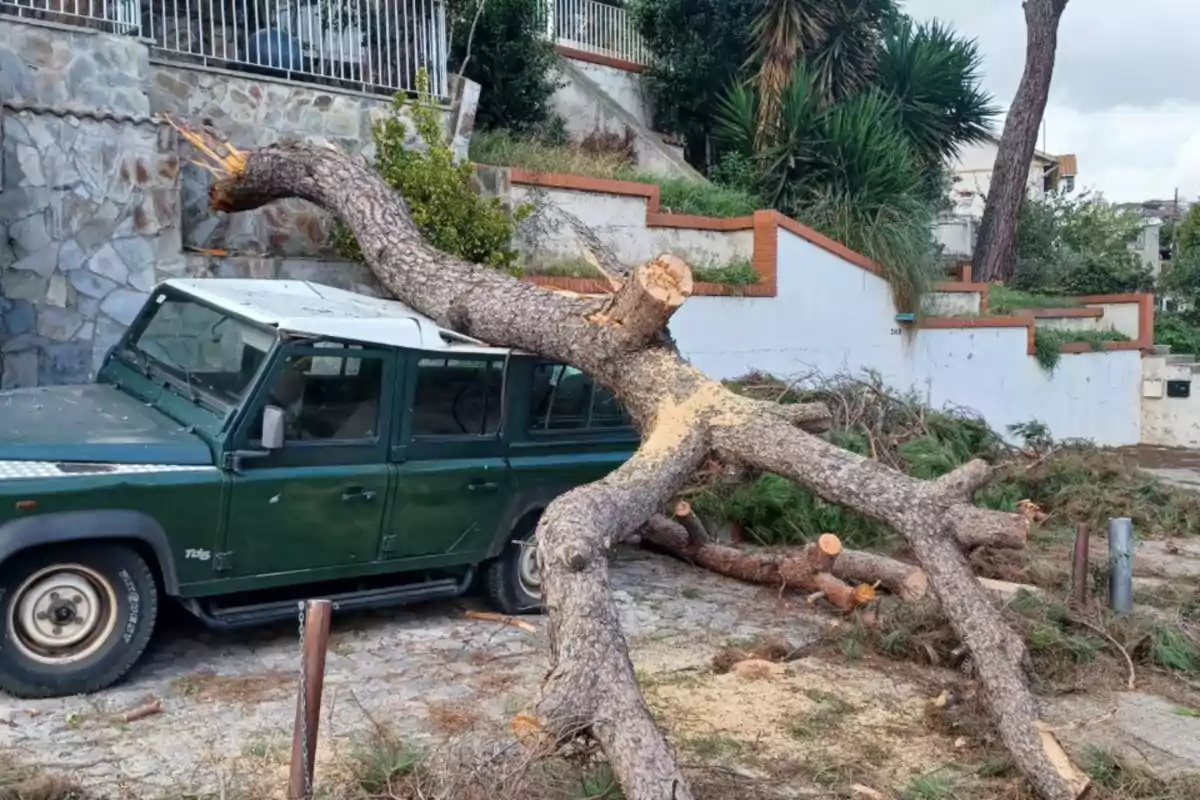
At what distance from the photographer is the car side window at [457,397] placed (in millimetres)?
6504

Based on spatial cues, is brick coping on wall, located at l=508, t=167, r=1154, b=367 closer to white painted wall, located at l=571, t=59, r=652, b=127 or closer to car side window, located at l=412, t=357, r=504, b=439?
car side window, located at l=412, t=357, r=504, b=439

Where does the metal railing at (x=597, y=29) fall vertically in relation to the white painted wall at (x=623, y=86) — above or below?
above

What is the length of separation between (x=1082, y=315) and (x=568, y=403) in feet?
44.5

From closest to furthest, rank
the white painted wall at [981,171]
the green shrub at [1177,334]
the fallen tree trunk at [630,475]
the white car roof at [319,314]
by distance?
the fallen tree trunk at [630,475]
the white car roof at [319,314]
the green shrub at [1177,334]
the white painted wall at [981,171]

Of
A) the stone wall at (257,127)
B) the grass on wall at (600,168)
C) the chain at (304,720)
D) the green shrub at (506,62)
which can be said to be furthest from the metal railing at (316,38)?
the chain at (304,720)

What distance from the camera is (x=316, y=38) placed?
10.6 m

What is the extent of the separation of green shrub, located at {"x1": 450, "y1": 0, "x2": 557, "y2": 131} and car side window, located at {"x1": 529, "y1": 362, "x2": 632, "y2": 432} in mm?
7770

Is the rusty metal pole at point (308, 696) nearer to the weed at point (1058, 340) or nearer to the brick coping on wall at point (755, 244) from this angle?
the brick coping on wall at point (755, 244)

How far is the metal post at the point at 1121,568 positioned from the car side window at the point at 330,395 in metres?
4.40

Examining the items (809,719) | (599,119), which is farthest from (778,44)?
(809,719)

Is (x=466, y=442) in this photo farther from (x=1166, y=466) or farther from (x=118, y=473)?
(x=1166, y=466)

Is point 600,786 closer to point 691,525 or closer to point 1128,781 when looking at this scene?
point 1128,781

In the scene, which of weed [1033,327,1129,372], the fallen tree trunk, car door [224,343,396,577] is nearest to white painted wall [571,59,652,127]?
weed [1033,327,1129,372]

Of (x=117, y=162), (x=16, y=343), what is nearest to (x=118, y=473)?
(x=16, y=343)
